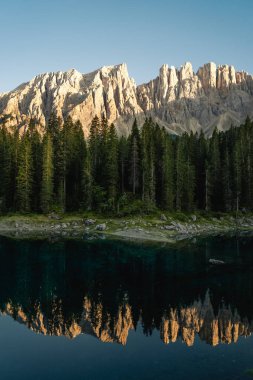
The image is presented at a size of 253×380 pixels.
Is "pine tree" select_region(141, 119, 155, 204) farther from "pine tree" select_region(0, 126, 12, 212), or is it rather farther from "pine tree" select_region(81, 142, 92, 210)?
"pine tree" select_region(0, 126, 12, 212)

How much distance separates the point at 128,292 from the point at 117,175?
4896 cm

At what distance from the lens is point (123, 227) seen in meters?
66.1

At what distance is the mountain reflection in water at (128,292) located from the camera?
24.8m

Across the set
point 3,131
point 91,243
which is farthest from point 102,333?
point 3,131

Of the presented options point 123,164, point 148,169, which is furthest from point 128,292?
point 123,164

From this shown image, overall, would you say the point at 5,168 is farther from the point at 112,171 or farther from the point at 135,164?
the point at 135,164

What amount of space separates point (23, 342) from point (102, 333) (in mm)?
5202

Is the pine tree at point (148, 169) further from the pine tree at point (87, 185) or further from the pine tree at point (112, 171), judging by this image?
the pine tree at point (87, 185)

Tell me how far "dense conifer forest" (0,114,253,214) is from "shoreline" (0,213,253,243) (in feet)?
13.3

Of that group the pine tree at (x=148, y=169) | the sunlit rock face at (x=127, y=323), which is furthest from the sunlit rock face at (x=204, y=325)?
the pine tree at (x=148, y=169)

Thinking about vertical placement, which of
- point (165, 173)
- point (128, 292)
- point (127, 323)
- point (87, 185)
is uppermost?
point (165, 173)

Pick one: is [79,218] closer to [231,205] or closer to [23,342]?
[231,205]

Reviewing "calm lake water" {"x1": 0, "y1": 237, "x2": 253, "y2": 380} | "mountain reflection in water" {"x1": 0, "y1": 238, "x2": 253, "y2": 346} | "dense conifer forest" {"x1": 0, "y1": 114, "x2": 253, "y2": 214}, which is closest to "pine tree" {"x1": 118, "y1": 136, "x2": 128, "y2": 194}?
"dense conifer forest" {"x1": 0, "y1": 114, "x2": 253, "y2": 214}

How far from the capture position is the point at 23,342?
22750mm
